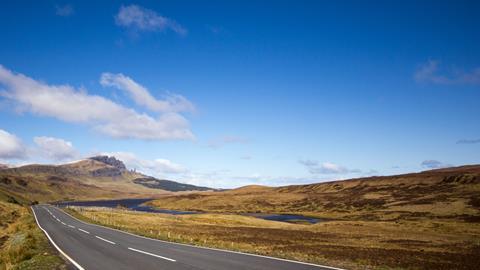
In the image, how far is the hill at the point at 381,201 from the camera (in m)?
99.4

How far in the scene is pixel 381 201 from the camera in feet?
420

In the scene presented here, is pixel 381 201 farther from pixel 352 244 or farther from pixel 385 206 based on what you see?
pixel 352 244

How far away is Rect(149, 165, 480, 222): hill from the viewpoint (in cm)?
9938

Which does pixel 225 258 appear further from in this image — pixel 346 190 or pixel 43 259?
pixel 346 190

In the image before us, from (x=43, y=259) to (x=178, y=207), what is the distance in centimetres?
15784

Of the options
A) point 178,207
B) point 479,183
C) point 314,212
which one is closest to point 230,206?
point 178,207

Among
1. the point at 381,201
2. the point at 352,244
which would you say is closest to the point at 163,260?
the point at 352,244

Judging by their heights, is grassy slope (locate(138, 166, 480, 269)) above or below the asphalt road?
above

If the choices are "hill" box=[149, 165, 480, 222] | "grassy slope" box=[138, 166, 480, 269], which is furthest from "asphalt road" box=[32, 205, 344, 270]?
"hill" box=[149, 165, 480, 222]

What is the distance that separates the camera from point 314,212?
131 m

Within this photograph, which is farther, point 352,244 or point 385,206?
point 385,206

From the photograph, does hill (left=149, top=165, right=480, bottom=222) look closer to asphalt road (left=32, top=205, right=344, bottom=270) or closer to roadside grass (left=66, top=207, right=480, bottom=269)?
roadside grass (left=66, top=207, right=480, bottom=269)

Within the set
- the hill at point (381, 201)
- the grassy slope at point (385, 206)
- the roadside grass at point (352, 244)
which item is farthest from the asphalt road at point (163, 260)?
the hill at point (381, 201)

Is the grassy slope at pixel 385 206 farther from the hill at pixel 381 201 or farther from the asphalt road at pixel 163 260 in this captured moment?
the asphalt road at pixel 163 260
